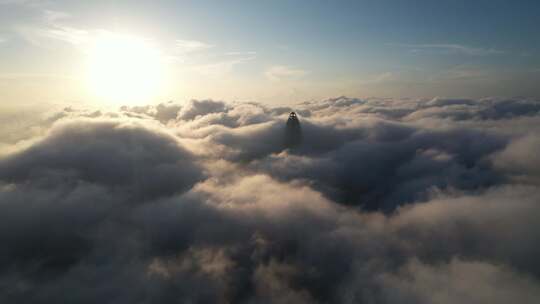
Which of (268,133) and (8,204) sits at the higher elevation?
(268,133)

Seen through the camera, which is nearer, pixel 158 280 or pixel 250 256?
pixel 158 280

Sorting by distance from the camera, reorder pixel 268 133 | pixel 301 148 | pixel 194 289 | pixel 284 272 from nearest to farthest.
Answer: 1. pixel 194 289
2. pixel 284 272
3. pixel 301 148
4. pixel 268 133

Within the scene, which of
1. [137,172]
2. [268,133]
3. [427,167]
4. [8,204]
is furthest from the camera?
[268,133]

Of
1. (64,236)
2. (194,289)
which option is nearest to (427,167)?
(194,289)

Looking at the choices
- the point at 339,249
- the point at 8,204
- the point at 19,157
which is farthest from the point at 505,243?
the point at 19,157

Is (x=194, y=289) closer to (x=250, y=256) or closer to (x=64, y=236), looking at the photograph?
(x=250, y=256)

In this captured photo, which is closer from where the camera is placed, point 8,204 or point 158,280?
point 158,280

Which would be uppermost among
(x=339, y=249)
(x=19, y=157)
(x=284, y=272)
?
(x=19, y=157)

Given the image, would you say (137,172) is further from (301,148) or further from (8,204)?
(301,148)

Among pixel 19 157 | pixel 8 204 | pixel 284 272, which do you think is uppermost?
pixel 19 157
